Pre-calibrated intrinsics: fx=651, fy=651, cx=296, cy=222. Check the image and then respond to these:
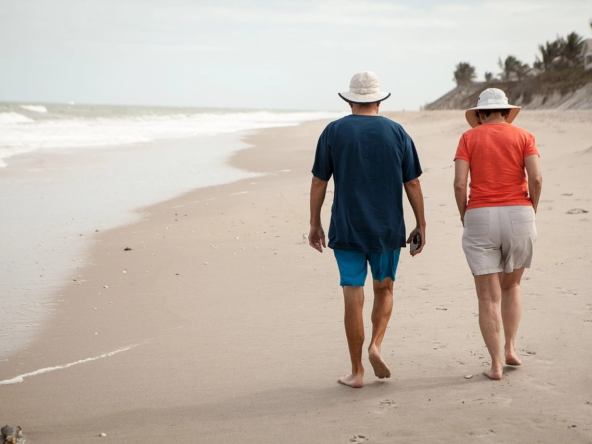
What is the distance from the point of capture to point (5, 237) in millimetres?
8469

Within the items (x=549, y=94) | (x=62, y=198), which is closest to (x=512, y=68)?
(x=549, y=94)

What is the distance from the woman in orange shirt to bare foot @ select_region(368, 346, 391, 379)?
58 centimetres

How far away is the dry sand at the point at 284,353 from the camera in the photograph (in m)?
3.24

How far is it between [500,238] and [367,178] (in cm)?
85

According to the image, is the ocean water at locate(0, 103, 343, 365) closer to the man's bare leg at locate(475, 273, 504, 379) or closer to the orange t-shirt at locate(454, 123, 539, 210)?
the man's bare leg at locate(475, 273, 504, 379)

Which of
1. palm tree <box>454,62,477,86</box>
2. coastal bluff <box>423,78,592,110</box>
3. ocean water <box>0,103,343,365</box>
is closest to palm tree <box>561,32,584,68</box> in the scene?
coastal bluff <box>423,78,592,110</box>

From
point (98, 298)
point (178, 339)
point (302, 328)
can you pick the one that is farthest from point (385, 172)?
point (98, 298)

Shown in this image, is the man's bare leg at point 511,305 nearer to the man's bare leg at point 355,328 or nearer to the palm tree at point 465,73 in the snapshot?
the man's bare leg at point 355,328

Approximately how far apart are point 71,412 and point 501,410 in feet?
7.45

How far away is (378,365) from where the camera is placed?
145 inches

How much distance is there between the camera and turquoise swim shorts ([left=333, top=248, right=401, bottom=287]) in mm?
3719

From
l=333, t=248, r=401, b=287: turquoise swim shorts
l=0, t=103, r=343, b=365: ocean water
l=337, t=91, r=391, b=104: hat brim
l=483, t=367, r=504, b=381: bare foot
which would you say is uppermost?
l=337, t=91, r=391, b=104: hat brim

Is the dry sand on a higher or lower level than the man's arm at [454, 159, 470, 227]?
lower

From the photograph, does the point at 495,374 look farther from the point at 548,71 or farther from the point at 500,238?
the point at 548,71
